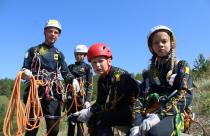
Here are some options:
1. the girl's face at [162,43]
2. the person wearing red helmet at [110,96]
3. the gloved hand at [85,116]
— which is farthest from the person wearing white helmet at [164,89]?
the gloved hand at [85,116]

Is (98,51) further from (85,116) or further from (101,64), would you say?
(85,116)

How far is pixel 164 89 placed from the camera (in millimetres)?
4316

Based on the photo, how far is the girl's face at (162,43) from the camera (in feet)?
14.3

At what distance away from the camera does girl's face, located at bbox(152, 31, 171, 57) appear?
436 centimetres

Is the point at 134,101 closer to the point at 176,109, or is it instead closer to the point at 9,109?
the point at 176,109

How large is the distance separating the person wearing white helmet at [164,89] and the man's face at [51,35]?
2131 mm

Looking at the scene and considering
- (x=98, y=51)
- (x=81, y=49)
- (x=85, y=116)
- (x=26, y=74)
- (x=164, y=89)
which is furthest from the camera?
(x=81, y=49)

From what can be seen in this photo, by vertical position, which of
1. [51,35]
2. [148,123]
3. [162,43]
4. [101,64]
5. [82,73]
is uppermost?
[51,35]

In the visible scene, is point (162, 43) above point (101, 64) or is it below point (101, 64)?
above

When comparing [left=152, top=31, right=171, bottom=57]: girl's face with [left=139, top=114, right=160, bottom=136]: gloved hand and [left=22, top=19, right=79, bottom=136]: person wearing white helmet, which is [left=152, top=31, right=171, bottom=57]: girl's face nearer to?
[left=139, top=114, right=160, bottom=136]: gloved hand

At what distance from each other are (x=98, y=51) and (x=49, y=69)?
5.66 ft

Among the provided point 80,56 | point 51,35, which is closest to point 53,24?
point 51,35

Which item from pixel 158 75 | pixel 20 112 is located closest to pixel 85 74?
pixel 20 112

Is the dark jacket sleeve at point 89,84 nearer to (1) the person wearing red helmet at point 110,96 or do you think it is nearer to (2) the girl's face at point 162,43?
(1) the person wearing red helmet at point 110,96
